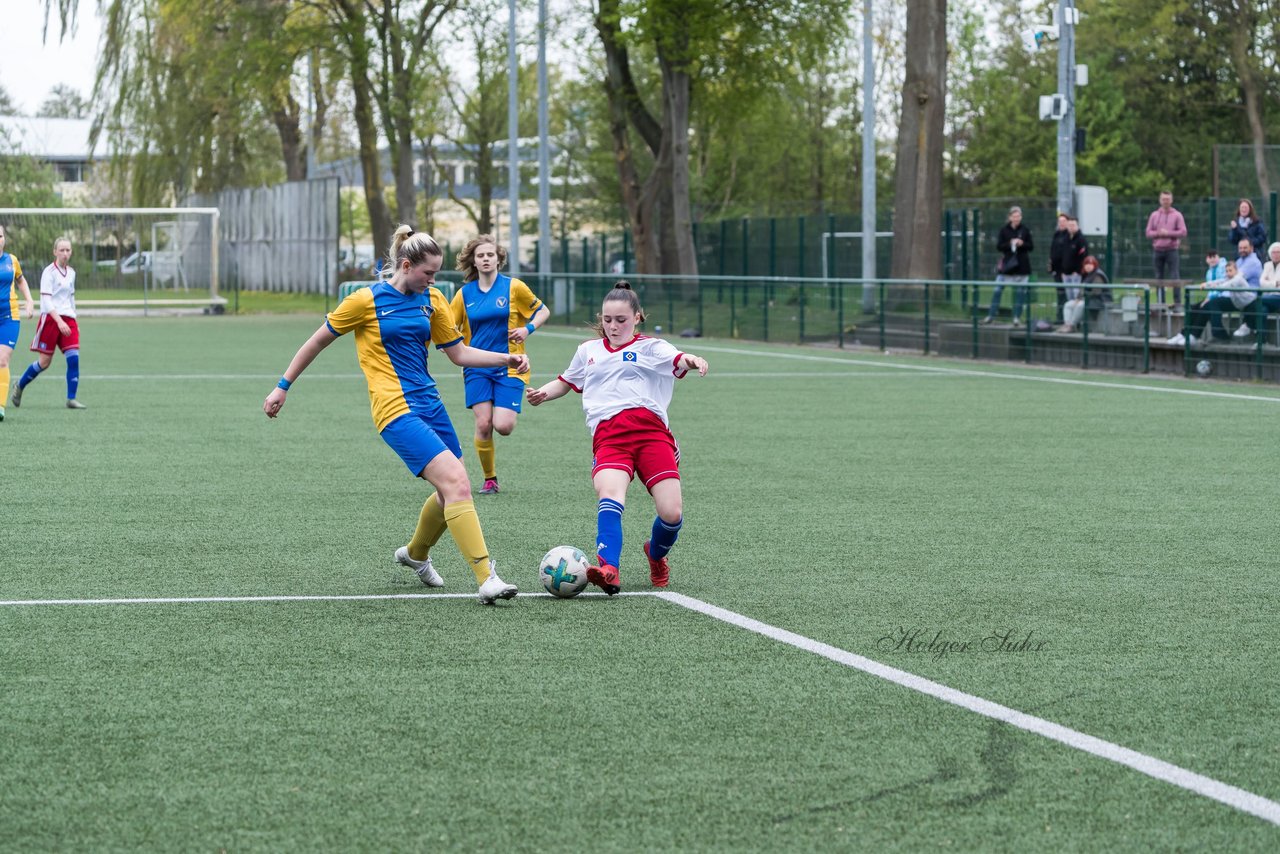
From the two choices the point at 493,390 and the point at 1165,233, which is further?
the point at 1165,233

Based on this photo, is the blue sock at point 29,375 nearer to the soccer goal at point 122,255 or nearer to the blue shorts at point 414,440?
the blue shorts at point 414,440

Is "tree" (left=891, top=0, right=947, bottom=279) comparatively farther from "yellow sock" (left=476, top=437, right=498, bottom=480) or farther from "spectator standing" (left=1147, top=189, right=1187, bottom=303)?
"yellow sock" (left=476, top=437, right=498, bottom=480)

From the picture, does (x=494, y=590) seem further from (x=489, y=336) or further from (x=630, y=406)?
(x=489, y=336)

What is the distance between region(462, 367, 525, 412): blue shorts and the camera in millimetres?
11805

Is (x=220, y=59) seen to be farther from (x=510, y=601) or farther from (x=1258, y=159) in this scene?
(x=510, y=601)

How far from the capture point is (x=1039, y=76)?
201ft

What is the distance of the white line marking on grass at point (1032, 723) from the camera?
4.71 meters

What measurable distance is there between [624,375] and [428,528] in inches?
44.3

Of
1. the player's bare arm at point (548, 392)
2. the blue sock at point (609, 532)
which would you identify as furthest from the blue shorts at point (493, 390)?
the blue sock at point (609, 532)

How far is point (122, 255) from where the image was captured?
4709cm

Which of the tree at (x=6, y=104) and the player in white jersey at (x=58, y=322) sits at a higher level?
the tree at (x=6, y=104)

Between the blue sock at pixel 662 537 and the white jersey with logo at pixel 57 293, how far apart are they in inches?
459

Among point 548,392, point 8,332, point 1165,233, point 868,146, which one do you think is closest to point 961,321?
point 1165,233

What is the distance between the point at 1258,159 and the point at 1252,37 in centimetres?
1664
